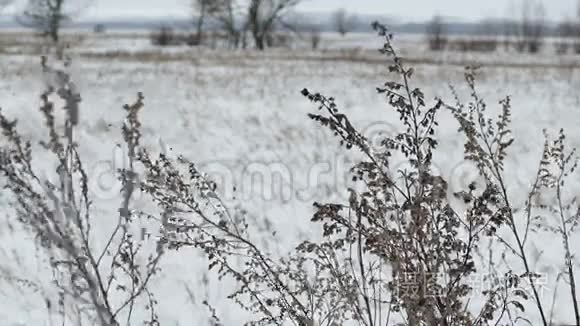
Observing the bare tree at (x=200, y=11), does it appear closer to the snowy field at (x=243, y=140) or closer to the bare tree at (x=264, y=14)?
the bare tree at (x=264, y=14)

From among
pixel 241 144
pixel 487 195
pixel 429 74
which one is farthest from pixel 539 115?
pixel 487 195

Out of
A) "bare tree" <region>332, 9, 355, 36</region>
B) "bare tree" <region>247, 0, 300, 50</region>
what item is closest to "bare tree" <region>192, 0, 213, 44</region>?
"bare tree" <region>247, 0, 300, 50</region>

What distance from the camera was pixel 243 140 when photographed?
24.5 feet

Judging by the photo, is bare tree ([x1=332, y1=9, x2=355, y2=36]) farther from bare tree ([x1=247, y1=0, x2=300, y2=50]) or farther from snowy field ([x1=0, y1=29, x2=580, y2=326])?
snowy field ([x1=0, y1=29, x2=580, y2=326])

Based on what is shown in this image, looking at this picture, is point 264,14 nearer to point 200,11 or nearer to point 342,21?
point 200,11

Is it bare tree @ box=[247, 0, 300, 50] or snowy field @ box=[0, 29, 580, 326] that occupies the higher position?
bare tree @ box=[247, 0, 300, 50]

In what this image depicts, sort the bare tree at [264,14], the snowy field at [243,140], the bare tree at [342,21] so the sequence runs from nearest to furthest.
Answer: the snowy field at [243,140], the bare tree at [264,14], the bare tree at [342,21]

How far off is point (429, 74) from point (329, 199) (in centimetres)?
1014

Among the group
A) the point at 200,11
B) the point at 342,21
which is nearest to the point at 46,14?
the point at 200,11

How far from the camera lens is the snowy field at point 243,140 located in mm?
3799

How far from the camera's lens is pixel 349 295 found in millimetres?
2115

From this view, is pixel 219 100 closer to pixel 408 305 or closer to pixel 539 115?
pixel 539 115

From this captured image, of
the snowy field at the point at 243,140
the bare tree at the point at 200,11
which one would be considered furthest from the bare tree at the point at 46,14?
the snowy field at the point at 243,140

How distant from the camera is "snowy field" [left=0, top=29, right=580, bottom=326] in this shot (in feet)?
12.5
